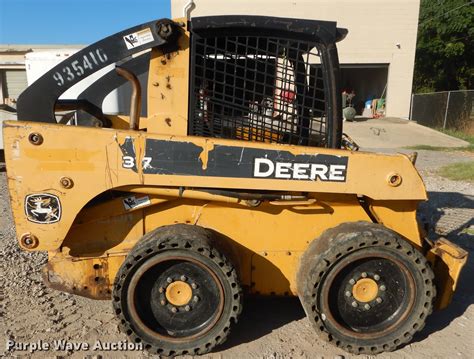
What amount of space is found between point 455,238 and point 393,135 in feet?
41.8

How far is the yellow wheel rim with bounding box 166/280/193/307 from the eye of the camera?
9.64ft

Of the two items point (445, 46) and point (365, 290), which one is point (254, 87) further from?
point (445, 46)

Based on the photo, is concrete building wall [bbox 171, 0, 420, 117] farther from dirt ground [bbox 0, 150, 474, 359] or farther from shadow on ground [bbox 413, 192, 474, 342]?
dirt ground [bbox 0, 150, 474, 359]

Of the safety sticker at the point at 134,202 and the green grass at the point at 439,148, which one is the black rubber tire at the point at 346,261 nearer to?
the safety sticker at the point at 134,202

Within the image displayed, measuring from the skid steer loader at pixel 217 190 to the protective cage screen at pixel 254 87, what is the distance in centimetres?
1

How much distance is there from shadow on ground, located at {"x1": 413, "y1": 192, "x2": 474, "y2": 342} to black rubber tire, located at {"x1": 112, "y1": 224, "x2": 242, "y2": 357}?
1.50 metres

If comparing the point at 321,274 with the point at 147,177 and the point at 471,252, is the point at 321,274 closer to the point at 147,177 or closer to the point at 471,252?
the point at 147,177

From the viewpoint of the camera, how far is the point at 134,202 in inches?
120

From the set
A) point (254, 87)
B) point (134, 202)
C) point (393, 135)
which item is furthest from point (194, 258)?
point (393, 135)

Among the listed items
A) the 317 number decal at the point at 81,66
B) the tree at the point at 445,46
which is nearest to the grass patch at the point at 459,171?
the 317 number decal at the point at 81,66

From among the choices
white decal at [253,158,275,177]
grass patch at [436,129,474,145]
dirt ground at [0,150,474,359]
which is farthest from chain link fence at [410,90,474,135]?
white decal at [253,158,275,177]

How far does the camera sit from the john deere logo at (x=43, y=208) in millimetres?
2832

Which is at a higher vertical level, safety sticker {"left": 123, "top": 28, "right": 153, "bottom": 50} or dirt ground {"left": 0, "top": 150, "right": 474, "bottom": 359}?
safety sticker {"left": 123, "top": 28, "right": 153, "bottom": 50}

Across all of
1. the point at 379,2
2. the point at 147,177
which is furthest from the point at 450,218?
the point at 379,2
